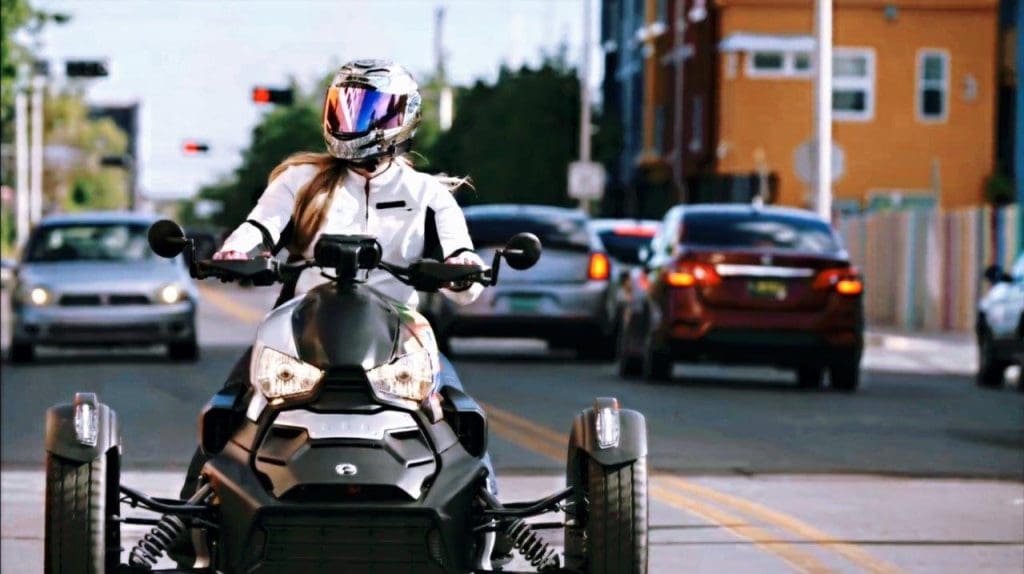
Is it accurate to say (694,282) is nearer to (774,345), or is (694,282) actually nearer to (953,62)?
(774,345)

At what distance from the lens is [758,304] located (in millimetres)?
21719

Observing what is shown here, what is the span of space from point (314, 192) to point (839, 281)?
14.5 m

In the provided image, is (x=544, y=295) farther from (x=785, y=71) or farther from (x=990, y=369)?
(x=785, y=71)

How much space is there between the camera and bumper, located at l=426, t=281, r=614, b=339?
25.4 metres

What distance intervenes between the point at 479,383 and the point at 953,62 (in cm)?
3788

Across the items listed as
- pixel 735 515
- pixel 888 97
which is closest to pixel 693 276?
pixel 735 515

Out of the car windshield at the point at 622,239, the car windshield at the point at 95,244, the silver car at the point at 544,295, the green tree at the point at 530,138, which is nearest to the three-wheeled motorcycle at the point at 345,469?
the silver car at the point at 544,295

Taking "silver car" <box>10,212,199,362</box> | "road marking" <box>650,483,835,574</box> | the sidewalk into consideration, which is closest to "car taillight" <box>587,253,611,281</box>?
the sidewalk

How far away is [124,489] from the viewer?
715 centimetres

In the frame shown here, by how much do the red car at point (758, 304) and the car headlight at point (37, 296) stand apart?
5738 mm

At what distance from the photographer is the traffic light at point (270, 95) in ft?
183

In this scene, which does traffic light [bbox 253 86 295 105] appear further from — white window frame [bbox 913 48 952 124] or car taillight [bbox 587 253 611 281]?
car taillight [bbox 587 253 611 281]

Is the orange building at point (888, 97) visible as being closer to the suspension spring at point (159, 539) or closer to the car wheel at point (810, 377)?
the car wheel at point (810, 377)

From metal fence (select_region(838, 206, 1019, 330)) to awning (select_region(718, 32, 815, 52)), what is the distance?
49.1 feet
